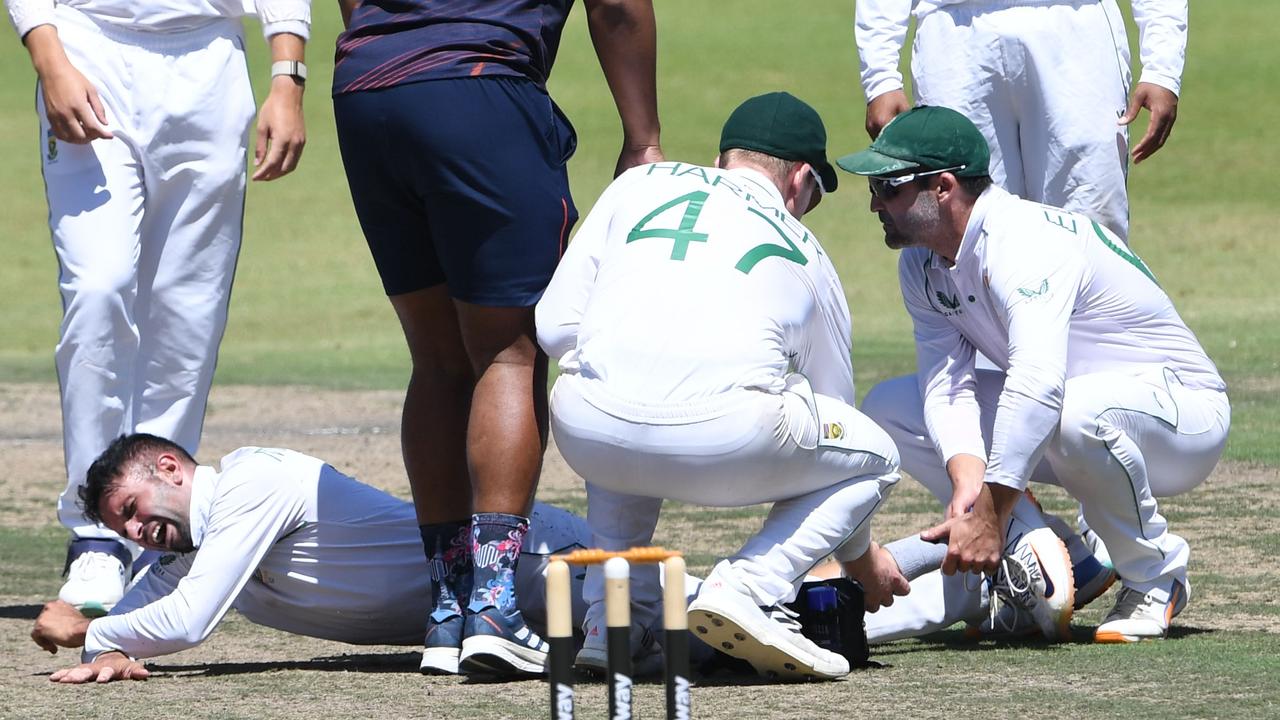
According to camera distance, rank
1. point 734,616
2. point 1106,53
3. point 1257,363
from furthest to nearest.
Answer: point 1257,363 < point 1106,53 < point 734,616

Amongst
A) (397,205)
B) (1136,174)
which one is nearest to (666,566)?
(397,205)

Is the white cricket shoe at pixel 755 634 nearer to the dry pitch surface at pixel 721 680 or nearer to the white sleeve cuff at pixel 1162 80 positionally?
the dry pitch surface at pixel 721 680

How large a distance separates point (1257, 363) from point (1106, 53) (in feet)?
23.3

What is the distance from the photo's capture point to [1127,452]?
4941 mm

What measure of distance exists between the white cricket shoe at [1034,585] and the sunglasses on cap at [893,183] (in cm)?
90

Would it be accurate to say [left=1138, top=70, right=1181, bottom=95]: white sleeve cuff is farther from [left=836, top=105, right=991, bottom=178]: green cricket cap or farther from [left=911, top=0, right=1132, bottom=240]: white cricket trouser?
[left=836, top=105, right=991, bottom=178]: green cricket cap

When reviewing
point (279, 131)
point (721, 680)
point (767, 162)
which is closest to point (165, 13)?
point (279, 131)

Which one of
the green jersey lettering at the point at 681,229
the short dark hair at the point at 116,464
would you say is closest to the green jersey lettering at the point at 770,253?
the green jersey lettering at the point at 681,229

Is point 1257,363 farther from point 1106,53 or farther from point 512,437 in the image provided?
point 512,437

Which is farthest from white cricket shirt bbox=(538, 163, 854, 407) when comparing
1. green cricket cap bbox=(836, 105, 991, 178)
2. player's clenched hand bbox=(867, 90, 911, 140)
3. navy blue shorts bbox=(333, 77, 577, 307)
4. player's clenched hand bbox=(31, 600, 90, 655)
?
player's clenched hand bbox=(867, 90, 911, 140)

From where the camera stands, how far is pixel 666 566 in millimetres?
2955

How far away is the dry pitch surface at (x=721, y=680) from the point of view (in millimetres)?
4211

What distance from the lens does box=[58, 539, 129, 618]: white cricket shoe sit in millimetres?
5453

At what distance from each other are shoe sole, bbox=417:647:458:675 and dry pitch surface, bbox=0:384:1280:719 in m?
0.06
